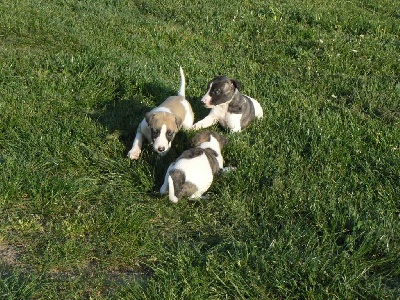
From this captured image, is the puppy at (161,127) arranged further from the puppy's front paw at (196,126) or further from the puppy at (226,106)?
the puppy at (226,106)

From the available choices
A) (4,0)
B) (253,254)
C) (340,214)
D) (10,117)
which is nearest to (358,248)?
(340,214)

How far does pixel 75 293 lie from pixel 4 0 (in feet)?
27.6

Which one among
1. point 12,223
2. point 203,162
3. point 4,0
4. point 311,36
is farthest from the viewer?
point 4,0

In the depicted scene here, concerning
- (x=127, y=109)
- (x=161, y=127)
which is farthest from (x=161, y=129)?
(x=127, y=109)

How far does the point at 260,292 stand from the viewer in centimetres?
384

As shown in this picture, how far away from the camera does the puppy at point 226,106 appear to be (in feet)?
21.0

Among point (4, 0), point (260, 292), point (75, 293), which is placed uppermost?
point (260, 292)

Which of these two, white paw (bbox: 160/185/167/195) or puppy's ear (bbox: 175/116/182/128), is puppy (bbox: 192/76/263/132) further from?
white paw (bbox: 160/185/167/195)

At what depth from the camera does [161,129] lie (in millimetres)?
5461

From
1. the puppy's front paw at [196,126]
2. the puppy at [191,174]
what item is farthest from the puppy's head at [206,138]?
the puppy's front paw at [196,126]

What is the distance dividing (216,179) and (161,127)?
77 cm

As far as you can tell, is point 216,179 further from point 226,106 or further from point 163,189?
point 226,106

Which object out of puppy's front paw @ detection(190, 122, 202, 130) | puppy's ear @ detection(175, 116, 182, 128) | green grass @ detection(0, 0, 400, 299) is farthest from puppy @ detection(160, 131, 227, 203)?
puppy's front paw @ detection(190, 122, 202, 130)

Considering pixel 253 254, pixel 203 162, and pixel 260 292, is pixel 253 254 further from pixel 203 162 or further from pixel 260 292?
pixel 203 162
